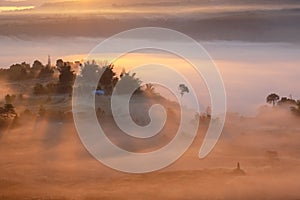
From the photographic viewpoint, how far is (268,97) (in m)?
22.3

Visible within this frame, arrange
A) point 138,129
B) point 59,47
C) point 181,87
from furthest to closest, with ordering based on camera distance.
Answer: point 59,47, point 181,87, point 138,129

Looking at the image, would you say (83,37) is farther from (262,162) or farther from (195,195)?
(195,195)

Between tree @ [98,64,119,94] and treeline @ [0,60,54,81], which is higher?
treeline @ [0,60,54,81]

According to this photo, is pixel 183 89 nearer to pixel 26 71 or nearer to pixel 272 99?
pixel 272 99

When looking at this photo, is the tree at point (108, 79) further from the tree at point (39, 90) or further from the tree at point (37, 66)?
the tree at point (37, 66)

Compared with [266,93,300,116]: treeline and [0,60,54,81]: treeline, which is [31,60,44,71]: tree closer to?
[0,60,54,81]: treeline

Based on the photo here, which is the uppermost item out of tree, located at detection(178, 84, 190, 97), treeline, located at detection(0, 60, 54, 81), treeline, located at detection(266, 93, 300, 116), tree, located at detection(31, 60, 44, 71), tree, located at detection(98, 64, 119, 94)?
tree, located at detection(31, 60, 44, 71)

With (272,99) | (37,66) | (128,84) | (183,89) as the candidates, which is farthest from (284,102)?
(37,66)

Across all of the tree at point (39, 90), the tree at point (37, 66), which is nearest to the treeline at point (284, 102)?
the tree at point (39, 90)

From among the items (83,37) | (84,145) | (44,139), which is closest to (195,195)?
(84,145)

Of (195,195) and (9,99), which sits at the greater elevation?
(9,99)

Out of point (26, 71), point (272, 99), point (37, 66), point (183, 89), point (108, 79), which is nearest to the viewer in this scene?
point (183, 89)

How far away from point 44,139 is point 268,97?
31.6 ft

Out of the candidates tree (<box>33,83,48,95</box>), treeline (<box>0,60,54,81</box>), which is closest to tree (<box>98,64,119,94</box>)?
tree (<box>33,83,48,95</box>)
